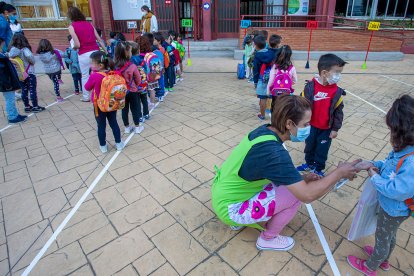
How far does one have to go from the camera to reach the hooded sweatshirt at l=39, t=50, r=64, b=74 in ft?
19.9

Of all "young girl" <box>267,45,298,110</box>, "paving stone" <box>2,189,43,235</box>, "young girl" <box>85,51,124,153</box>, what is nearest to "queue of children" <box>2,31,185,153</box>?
"young girl" <box>85,51,124,153</box>

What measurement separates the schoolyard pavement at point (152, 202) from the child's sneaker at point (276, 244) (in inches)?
1.9

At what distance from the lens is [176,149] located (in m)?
4.16

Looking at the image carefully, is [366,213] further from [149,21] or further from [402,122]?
[149,21]

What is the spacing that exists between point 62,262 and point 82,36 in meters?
4.59

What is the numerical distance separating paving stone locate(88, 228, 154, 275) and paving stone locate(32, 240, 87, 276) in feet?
0.34

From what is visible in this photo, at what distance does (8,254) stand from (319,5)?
581 inches

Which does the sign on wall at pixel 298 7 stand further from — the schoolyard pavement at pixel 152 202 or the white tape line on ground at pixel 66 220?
the white tape line on ground at pixel 66 220

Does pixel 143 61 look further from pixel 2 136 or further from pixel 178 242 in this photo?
pixel 178 242

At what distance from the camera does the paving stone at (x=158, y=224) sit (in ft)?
8.61

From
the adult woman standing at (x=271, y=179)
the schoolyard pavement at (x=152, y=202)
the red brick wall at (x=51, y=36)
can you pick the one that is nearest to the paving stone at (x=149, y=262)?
the schoolyard pavement at (x=152, y=202)

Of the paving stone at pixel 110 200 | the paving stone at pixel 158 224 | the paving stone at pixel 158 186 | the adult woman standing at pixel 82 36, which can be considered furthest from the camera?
the adult woman standing at pixel 82 36

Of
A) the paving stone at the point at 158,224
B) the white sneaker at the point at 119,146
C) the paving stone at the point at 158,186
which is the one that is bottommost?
the paving stone at the point at 158,224

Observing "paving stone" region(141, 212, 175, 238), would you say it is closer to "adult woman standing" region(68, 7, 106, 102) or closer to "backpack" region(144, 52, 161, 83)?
"backpack" region(144, 52, 161, 83)
